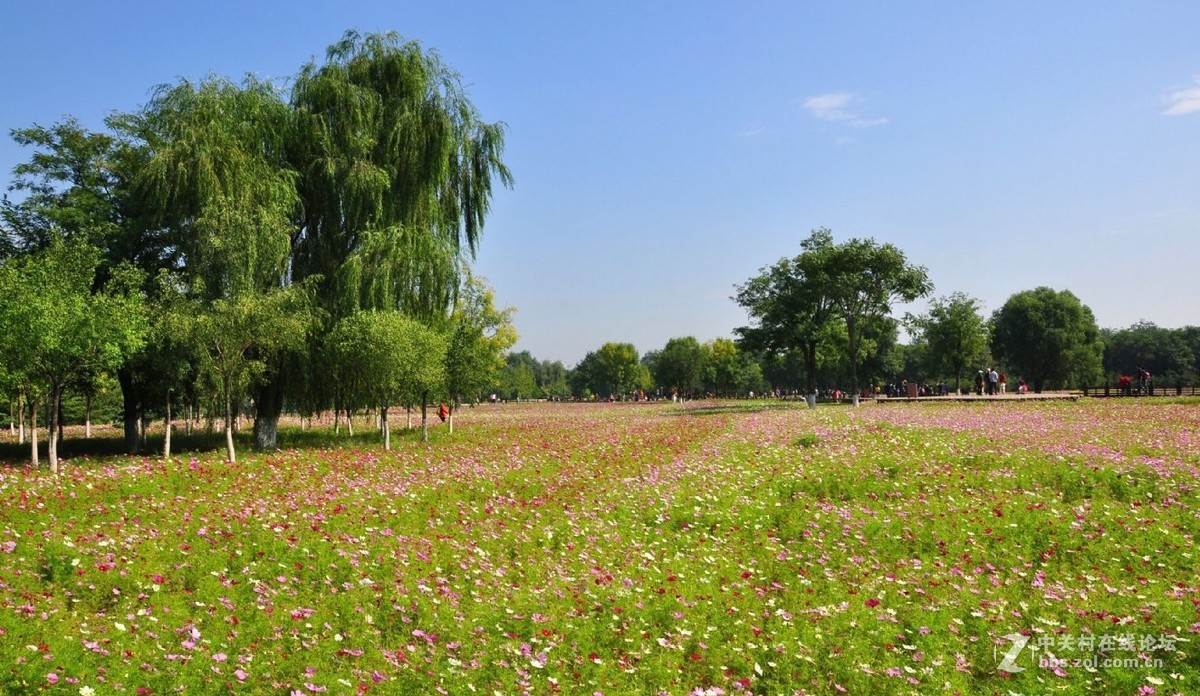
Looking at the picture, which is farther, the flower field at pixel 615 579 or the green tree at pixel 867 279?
the green tree at pixel 867 279

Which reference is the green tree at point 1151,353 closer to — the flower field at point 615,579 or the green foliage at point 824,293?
the green foliage at point 824,293

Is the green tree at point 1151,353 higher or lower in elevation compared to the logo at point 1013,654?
higher

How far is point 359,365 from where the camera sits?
24828 millimetres

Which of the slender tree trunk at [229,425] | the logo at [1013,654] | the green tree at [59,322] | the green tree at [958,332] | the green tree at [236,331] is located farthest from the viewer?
the green tree at [958,332]

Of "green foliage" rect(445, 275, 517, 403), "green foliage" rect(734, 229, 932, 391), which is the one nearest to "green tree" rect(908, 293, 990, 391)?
"green foliage" rect(734, 229, 932, 391)

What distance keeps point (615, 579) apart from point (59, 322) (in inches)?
683

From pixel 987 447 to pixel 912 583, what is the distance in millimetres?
11439

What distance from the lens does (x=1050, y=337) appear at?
8431 cm

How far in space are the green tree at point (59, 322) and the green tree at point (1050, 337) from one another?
285 feet

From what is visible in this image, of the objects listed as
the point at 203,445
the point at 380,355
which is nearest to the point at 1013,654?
the point at 380,355

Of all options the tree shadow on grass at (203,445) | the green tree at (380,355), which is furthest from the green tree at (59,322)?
the green tree at (380,355)

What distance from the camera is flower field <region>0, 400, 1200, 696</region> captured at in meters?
7.45

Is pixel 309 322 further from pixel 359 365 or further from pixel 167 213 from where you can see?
pixel 167 213

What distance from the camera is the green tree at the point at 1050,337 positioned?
84375mm
